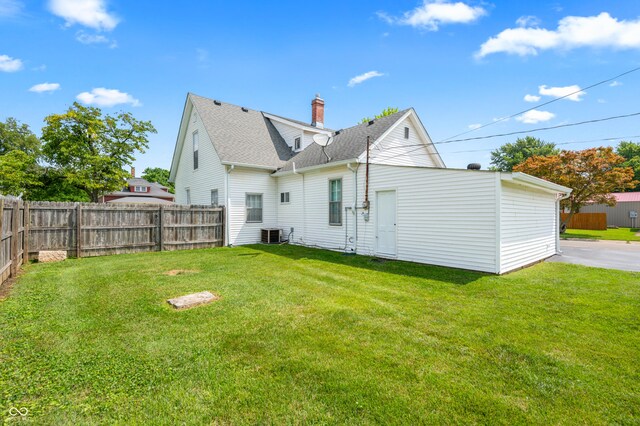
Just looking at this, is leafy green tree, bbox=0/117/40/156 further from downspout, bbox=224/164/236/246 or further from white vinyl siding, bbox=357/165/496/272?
white vinyl siding, bbox=357/165/496/272

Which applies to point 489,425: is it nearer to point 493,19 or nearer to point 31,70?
point 493,19

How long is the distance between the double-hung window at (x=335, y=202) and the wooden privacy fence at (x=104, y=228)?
186 inches

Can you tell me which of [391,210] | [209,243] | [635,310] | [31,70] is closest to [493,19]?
[391,210]

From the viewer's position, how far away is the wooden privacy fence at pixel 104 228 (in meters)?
7.48

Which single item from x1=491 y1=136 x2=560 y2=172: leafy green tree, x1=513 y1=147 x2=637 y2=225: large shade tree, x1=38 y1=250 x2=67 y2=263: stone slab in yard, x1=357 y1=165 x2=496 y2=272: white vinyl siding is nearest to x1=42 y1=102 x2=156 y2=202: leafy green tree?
x1=38 y1=250 x2=67 y2=263: stone slab in yard

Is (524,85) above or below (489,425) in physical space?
above

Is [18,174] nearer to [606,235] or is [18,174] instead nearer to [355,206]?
[355,206]

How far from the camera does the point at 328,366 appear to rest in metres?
2.88

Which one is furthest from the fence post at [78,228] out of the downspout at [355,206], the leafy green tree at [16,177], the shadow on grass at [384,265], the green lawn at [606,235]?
→ the green lawn at [606,235]

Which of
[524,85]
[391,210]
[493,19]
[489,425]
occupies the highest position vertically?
[493,19]

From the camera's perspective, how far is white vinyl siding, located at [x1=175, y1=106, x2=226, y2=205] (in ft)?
42.3

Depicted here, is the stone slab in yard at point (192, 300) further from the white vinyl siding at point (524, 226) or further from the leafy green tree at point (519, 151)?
the leafy green tree at point (519, 151)

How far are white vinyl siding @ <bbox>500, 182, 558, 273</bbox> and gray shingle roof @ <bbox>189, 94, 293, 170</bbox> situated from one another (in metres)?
9.37

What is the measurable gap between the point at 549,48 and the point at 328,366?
11.3 meters
